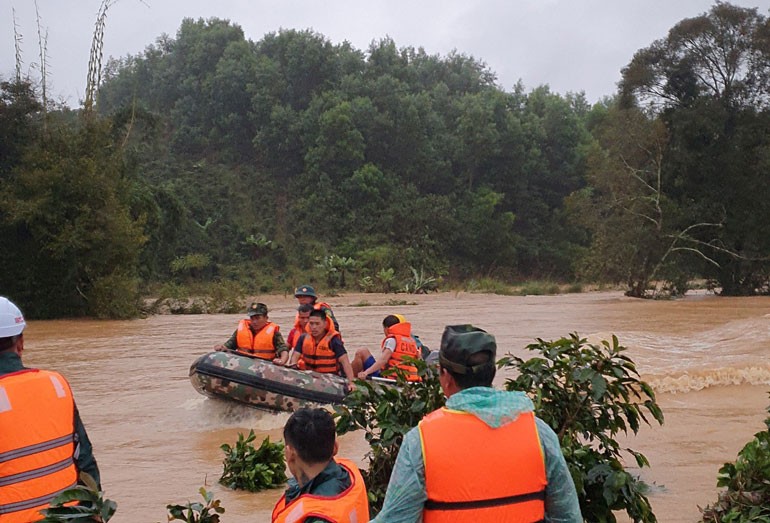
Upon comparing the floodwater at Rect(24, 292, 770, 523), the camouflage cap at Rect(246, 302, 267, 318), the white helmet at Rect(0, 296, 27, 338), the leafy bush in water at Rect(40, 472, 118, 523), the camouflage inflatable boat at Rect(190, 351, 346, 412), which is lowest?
the floodwater at Rect(24, 292, 770, 523)

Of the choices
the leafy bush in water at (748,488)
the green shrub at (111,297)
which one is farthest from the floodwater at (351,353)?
the leafy bush in water at (748,488)

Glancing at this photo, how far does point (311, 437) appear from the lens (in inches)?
96.3

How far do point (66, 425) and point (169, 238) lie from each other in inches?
1116

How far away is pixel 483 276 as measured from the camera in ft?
132

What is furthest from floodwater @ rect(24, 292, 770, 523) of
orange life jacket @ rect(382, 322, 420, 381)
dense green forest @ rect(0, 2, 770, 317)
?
dense green forest @ rect(0, 2, 770, 317)

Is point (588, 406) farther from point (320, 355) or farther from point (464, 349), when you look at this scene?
point (320, 355)

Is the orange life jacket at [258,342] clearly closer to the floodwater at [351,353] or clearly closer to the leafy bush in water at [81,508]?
the floodwater at [351,353]

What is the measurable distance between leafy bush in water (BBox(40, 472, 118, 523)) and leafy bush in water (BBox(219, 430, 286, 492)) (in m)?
3.92

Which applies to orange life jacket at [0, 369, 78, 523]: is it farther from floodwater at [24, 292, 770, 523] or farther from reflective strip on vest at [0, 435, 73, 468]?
floodwater at [24, 292, 770, 523]

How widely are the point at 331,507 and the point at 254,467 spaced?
4.10 m

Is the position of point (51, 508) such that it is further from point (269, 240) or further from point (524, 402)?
point (269, 240)

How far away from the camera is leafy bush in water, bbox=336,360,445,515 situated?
4.31 m

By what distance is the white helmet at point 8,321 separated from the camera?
2766mm

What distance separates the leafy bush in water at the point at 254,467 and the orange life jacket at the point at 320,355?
236 centimetres
